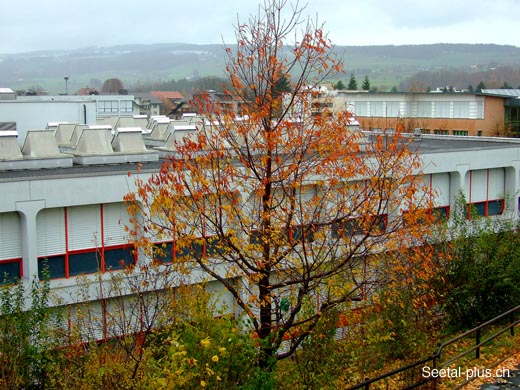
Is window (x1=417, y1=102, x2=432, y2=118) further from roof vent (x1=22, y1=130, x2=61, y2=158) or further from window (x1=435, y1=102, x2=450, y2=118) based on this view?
roof vent (x1=22, y1=130, x2=61, y2=158)

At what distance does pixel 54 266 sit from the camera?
23.0 metres

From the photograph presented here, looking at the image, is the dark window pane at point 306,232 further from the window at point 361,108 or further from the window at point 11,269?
the window at point 361,108

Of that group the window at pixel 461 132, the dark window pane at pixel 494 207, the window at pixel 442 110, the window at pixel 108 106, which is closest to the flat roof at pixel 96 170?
the dark window pane at pixel 494 207

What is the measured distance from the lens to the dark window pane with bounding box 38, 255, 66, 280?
22.7 meters

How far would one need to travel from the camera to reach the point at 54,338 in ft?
61.4

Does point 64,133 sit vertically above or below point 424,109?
below

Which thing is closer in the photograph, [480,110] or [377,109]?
[480,110]

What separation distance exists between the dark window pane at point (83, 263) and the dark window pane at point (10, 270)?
1598 millimetres

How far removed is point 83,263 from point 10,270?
2.22 meters

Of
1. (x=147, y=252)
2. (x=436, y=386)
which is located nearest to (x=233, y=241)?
(x=147, y=252)

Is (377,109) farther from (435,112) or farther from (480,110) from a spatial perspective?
(480,110)

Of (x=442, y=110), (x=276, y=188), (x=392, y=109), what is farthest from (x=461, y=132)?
(x=276, y=188)

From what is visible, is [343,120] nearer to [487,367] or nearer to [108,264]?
[487,367]

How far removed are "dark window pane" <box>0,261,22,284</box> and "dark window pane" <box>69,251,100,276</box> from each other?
1.60 metres
